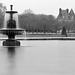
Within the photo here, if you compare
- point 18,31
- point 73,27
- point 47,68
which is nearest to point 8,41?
point 18,31

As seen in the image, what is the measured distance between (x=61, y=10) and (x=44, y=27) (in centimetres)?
6788

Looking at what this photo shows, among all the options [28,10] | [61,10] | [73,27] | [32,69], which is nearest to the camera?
[32,69]

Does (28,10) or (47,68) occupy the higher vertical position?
(28,10)

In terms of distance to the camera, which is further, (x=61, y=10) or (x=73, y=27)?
(x=61, y=10)

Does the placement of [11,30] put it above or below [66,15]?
below

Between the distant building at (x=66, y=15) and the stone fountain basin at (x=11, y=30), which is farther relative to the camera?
the distant building at (x=66, y=15)

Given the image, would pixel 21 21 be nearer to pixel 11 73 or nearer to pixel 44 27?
pixel 44 27

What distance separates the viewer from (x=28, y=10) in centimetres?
10550

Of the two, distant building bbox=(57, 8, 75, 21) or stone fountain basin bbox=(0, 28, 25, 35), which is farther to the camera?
distant building bbox=(57, 8, 75, 21)

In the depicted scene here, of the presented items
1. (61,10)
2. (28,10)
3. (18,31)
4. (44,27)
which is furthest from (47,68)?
(61,10)

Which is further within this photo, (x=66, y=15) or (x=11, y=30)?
(x=66, y=15)

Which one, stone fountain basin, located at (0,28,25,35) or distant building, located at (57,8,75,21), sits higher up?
distant building, located at (57,8,75,21)

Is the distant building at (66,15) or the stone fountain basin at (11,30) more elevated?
the distant building at (66,15)

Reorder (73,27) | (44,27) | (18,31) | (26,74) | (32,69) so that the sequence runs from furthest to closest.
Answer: (73,27) < (44,27) < (18,31) < (32,69) < (26,74)
